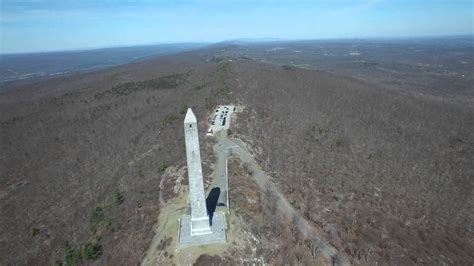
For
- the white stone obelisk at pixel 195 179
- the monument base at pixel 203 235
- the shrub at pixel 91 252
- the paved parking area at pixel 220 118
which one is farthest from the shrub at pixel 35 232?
the white stone obelisk at pixel 195 179

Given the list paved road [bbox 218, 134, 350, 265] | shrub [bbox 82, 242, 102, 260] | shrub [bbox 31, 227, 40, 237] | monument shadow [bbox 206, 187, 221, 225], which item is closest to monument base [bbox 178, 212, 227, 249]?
monument shadow [bbox 206, 187, 221, 225]

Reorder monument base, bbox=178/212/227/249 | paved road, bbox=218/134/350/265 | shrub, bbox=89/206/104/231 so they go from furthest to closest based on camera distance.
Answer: shrub, bbox=89/206/104/231 → paved road, bbox=218/134/350/265 → monument base, bbox=178/212/227/249

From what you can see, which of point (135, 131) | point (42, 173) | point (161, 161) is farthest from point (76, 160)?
point (161, 161)

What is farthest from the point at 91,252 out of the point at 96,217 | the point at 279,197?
the point at 279,197

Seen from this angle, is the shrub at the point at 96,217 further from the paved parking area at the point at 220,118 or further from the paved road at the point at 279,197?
the paved parking area at the point at 220,118

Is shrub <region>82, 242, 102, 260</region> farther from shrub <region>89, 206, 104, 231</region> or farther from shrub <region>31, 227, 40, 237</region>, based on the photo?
shrub <region>31, 227, 40, 237</region>

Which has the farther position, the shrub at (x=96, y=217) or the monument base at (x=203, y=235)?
the shrub at (x=96, y=217)

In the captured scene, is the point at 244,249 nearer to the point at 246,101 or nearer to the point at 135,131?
the point at 246,101
